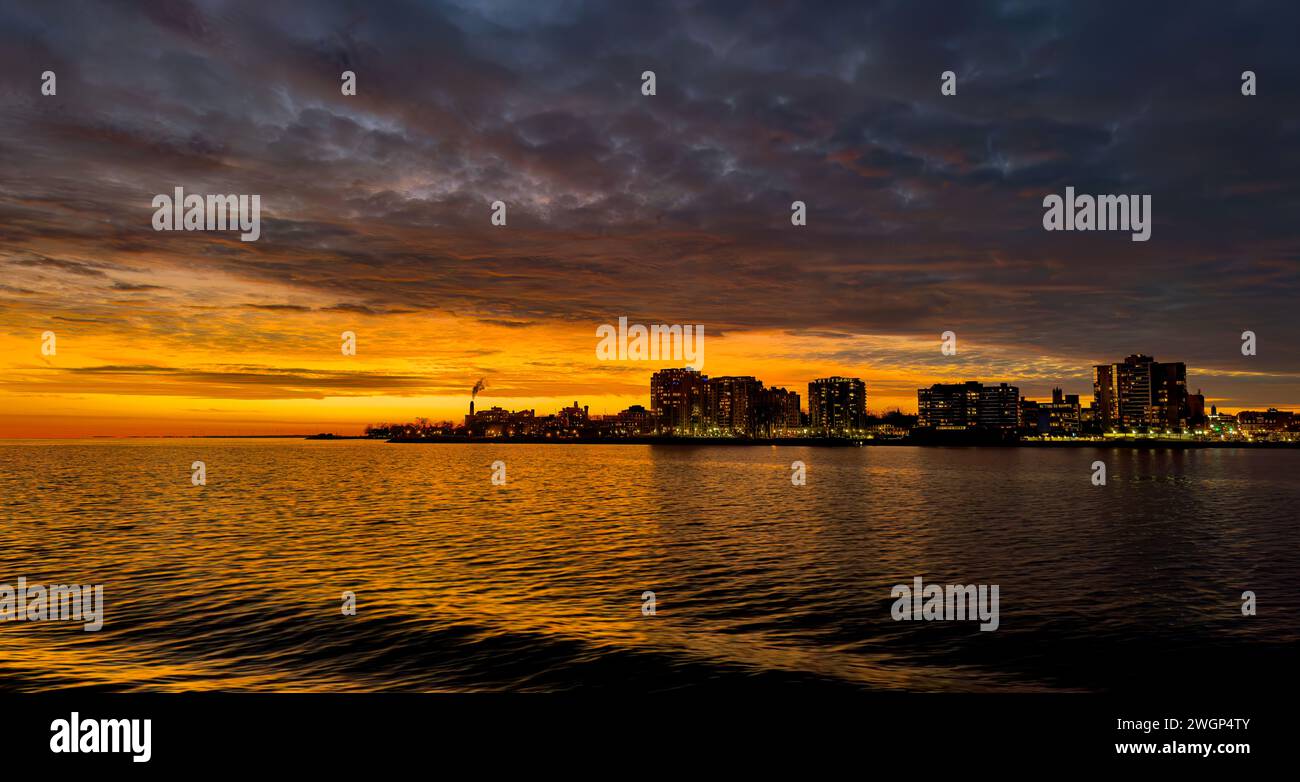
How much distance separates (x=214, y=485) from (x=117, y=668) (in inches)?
3903

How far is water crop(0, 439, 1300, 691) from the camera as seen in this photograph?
20.5 metres

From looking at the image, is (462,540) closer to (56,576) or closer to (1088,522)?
(56,576)

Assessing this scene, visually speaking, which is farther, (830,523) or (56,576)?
(830,523)

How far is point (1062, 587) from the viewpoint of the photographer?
33.6 meters

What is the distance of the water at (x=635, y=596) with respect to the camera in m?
20.5

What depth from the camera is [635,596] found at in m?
31.8

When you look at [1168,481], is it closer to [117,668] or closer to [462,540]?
[462,540]
